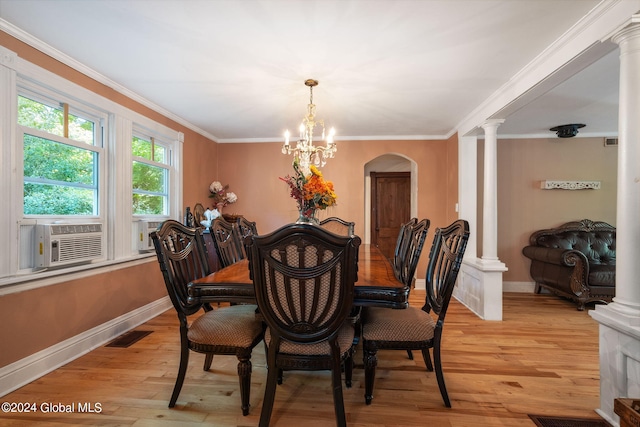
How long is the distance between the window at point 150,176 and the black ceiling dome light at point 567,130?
5096 mm

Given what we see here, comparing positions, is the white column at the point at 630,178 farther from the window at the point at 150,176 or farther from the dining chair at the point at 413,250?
the window at the point at 150,176

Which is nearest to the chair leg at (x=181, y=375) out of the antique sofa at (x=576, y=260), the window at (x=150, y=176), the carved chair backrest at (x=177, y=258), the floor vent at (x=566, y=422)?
the carved chair backrest at (x=177, y=258)

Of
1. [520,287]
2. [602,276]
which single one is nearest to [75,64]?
[602,276]

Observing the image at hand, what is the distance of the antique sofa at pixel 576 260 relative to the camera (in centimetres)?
333

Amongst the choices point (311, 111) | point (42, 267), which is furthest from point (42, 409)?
point (311, 111)

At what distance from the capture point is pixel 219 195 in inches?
177

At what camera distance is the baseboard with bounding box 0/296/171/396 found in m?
1.82

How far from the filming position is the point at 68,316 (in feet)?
7.27

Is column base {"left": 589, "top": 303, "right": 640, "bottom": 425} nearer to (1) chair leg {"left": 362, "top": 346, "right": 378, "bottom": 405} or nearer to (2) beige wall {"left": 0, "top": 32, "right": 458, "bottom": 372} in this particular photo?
(1) chair leg {"left": 362, "top": 346, "right": 378, "bottom": 405}

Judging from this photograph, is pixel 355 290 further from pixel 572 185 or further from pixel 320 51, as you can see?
pixel 572 185

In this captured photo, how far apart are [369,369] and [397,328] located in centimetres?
28

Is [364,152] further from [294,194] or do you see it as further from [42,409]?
[42,409]

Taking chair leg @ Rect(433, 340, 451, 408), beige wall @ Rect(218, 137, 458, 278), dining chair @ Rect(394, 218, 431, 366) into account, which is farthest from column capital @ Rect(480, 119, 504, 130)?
chair leg @ Rect(433, 340, 451, 408)

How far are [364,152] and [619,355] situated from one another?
3567mm
